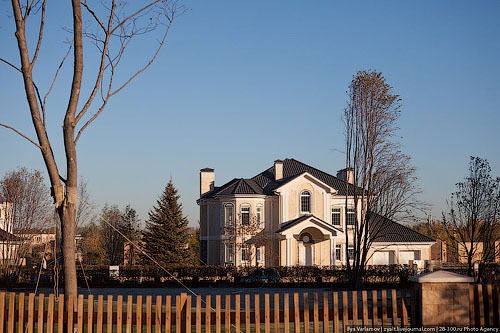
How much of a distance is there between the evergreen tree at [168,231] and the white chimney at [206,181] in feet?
7.29

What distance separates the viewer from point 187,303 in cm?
823

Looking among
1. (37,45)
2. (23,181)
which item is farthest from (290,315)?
(23,181)

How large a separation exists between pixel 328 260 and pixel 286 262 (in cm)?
350

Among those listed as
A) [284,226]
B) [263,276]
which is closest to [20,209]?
[263,276]

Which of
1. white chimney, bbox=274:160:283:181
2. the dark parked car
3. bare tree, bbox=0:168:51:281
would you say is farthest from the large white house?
bare tree, bbox=0:168:51:281

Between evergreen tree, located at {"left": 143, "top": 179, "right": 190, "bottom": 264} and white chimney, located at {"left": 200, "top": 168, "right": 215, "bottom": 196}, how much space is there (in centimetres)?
222

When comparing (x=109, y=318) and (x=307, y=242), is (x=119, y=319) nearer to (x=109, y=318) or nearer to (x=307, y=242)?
(x=109, y=318)

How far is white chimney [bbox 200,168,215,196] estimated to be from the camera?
156 feet

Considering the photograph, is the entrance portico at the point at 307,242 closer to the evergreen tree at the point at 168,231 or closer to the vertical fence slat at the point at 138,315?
the evergreen tree at the point at 168,231

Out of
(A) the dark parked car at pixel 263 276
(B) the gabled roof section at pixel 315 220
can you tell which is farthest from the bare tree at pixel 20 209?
(B) the gabled roof section at pixel 315 220

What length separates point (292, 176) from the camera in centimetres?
4428

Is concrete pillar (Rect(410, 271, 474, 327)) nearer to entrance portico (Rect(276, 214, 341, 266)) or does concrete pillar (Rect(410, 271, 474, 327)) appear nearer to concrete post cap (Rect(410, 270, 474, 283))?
concrete post cap (Rect(410, 270, 474, 283))

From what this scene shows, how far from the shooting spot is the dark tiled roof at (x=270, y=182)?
4375 cm

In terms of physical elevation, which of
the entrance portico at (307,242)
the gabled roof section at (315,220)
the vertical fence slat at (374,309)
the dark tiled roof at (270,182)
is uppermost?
the dark tiled roof at (270,182)
